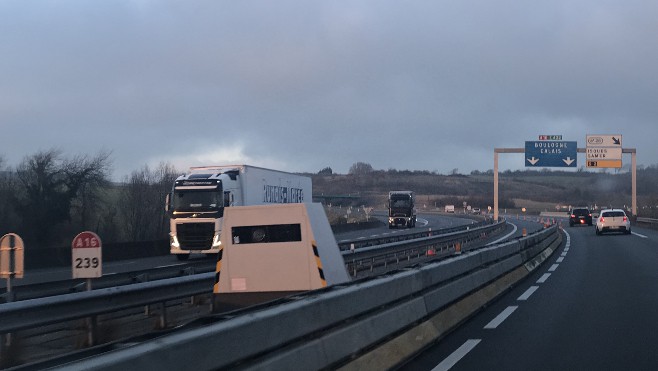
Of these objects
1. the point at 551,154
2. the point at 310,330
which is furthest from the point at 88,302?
the point at 551,154

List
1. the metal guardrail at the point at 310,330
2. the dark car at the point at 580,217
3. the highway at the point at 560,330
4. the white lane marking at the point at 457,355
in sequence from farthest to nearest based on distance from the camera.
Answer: the dark car at the point at 580,217, the highway at the point at 560,330, the white lane marking at the point at 457,355, the metal guardrail at the point at 310,330

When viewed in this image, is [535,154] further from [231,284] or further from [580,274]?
[231,284]

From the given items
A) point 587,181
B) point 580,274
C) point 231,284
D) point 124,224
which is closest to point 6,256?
point 231,284

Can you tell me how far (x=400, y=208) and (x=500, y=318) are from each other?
6035 centimetres

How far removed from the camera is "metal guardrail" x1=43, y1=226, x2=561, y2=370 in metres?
4.71

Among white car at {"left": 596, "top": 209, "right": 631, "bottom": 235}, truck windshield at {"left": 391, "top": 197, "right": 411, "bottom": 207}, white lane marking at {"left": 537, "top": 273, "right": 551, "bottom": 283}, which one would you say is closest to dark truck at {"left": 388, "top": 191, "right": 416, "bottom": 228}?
truck windshield at {"left": 391, "top": 197, "right": 411, "bottom": 207}

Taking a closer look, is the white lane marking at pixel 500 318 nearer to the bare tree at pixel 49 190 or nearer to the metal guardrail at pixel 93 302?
the metal guardrail at pixel 93 302

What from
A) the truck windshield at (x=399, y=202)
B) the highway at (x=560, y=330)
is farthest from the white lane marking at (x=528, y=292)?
the truck windshield at (x=399, y=202)

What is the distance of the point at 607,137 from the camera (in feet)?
184

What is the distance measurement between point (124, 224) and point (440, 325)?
49.3 meters

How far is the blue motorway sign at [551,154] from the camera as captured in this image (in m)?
56.3

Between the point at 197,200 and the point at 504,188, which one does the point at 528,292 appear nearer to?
the point at 197,200

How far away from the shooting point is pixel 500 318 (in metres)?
13.0

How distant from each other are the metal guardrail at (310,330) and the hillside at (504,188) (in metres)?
53.2
